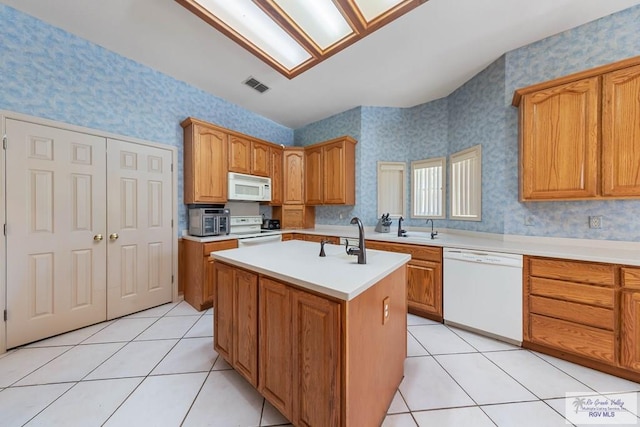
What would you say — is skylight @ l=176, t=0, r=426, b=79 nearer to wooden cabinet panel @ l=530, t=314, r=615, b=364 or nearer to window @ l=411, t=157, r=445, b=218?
window @ l=411, t=157, r=445, b=218

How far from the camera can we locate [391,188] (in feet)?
12.6

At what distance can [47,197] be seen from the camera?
2.15 meters

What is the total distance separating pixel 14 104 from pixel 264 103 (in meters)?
2.64

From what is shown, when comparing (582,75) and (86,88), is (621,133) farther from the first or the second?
(86,88)

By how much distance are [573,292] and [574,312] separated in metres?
0.16

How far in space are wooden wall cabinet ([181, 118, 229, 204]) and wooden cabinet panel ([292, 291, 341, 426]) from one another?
2524mm

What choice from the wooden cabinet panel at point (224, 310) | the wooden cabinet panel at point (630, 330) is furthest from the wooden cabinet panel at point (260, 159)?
the wooden cabinet panel at point (630, 330)

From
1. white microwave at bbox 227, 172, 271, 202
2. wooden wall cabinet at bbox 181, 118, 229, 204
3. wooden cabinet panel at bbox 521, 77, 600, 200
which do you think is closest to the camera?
wooden cabinet panel at bbox 521, 77, 600, 200

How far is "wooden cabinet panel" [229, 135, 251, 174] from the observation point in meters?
3.40

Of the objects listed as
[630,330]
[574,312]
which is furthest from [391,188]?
[630,330]

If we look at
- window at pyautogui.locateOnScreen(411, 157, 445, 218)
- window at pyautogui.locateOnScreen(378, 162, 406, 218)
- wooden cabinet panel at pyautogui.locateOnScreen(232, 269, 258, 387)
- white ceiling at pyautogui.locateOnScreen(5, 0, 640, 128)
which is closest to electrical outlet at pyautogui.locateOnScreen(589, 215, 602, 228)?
window at pyautogui.locateOnScreen(411, 157, 445, 218)

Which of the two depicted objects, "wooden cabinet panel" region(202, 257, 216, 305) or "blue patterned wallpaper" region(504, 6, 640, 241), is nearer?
"blue patterned wallpaper" region(504, 6, 640, 241)

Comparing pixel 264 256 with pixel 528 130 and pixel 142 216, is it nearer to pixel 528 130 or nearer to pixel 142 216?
pixel 142 216

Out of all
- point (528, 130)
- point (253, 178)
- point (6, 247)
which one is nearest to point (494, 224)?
point (528, 130)
